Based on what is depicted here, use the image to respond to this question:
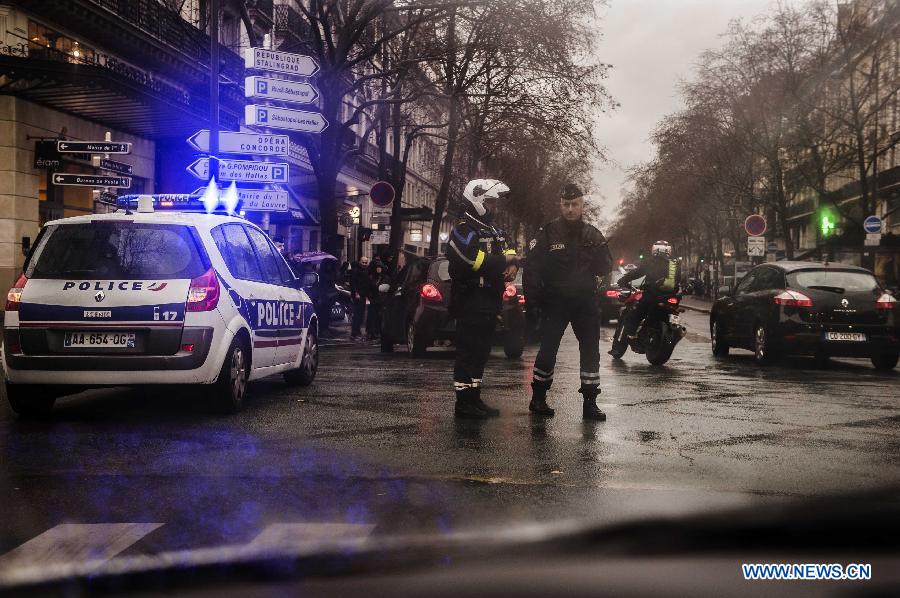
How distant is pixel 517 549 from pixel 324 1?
21.4 m

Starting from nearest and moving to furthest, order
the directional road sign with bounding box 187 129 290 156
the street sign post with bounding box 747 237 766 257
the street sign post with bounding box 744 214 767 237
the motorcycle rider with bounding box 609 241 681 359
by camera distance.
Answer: the motorcycle rider with bounding box 609 241 681 359
the directional road sign with bounding box 187 129 290 156
the street sign post with bounding box 744 214 767 237
the street sign post with bounding box 747 237 766 257

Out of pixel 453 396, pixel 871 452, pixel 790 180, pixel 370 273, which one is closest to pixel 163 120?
pixel 370 273

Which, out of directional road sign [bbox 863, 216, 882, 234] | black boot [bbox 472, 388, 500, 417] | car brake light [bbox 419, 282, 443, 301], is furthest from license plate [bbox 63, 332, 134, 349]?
directional road sign [bbox 863, 216, 882, 234]

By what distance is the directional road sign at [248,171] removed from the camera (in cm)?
1850

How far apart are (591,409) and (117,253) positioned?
13.1 feet

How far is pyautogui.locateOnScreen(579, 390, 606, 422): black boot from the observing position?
29.0 feet

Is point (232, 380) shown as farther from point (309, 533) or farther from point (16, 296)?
point (309, 533)

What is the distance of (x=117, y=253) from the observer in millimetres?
8789

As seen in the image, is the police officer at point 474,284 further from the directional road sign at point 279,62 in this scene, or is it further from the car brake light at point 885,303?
the directional road sign at point 279,62

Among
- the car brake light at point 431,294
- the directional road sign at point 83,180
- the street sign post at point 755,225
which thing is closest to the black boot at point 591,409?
the car brake light at point 431,294

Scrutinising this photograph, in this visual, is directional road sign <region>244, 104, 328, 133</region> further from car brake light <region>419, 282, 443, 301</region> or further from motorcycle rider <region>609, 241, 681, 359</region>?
motorcycle rider <region>609, 241, 681, 359</region>

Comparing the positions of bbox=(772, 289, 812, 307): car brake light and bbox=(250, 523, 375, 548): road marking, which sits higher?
bbox=(772, 289, 812, 307): car brake light

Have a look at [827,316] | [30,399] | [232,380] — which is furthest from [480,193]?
[827,316]

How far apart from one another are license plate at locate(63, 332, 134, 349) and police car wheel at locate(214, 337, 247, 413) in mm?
769
